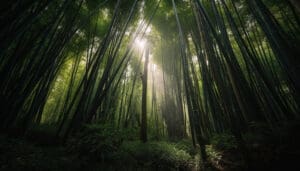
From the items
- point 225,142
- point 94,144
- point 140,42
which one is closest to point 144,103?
point 140,42

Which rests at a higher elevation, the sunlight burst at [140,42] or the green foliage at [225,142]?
the sunlight burst at [140,42]

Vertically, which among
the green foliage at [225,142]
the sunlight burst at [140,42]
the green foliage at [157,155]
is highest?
the sunlight burst at [140,42]

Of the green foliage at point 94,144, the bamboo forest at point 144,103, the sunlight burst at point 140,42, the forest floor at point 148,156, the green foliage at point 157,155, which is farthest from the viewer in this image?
the sunlight burst at point 140,42

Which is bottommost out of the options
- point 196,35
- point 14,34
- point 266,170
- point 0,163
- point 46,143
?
point 266,170

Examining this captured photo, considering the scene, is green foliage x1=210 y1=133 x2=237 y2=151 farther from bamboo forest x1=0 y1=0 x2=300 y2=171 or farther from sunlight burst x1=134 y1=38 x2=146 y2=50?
sunlight burst x1=134 y1=38 x2=146 y2=50

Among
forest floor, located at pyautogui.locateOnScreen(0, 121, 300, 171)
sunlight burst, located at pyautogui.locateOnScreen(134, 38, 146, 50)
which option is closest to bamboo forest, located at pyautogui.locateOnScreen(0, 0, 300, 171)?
forest floor, located at pyautogui.locateOnScreen(0, 121, 300, 171)

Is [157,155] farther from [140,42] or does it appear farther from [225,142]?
[140,42]

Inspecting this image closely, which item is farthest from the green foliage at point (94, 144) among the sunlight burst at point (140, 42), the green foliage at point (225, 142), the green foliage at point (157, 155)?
the sunlight burst at point (140, 42)

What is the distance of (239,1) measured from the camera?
18.2 ft

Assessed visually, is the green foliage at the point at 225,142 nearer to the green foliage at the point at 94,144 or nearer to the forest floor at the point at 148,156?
the forest floor at the point at 148,156

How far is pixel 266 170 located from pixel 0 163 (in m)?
3.91

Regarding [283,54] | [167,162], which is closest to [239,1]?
[283,54]

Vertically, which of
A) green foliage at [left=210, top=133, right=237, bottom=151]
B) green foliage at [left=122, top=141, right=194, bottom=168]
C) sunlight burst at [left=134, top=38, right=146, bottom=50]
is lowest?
green foliage at [left=122, top=141, right=194, bottom=168]

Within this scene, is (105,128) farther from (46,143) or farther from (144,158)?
(46,143)
